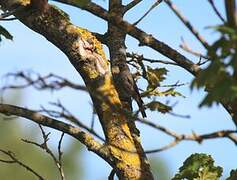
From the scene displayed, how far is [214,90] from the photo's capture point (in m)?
2.08

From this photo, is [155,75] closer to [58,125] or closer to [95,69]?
[95,69]

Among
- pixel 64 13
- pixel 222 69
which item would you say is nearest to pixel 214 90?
pixel 222 69

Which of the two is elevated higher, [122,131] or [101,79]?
[101,79]

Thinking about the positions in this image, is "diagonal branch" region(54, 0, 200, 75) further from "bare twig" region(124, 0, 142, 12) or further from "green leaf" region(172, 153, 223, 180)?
"green leaf" region(172, 153, 223, 180)

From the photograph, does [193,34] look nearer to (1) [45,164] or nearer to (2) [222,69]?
(2) [222,69]

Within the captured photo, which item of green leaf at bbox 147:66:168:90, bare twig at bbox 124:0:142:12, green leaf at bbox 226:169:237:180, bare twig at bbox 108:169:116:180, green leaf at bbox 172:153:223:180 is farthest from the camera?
green leaf at bbox 147:66:168:90

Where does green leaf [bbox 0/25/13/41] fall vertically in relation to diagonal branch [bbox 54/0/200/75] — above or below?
above

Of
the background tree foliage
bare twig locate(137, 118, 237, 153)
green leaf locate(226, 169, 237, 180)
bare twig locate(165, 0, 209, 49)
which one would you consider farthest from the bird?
bare twig locate(137, 118, 237, 153)

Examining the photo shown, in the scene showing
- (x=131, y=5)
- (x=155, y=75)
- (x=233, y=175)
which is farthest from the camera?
(x=155, y=75)

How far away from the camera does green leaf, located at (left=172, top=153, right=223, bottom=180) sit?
3717mm

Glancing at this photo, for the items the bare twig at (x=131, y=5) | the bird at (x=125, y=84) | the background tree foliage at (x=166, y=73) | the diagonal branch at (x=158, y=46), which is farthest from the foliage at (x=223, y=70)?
the bare twig at (x=131, y=5)

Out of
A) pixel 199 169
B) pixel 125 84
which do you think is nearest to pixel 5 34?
pixel 125 84

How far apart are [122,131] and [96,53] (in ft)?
1.67

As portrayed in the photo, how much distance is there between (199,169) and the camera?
3.74m
